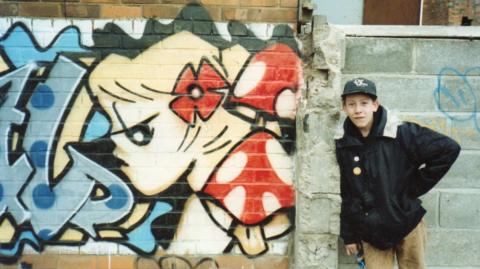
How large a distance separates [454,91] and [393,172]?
1.05 m

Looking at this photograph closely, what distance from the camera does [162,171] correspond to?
363 cm

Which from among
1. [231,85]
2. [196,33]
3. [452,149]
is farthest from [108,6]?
[452,149]

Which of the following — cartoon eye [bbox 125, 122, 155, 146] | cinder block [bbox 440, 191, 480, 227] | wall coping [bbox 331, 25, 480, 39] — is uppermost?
wall coping [bbox 331, 25, 480, 39]

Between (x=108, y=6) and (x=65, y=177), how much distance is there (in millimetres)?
1303

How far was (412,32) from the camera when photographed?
→ 3.52 metres

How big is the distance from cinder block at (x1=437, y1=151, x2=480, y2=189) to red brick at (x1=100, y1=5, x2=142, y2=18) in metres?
2.58

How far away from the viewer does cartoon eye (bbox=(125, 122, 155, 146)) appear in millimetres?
3602

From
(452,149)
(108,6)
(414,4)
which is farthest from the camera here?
(414,4)

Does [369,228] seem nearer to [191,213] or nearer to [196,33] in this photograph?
[191,213]

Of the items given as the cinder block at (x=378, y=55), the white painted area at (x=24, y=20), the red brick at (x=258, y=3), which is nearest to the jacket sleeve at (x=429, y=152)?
the cinder block at (x=378, y=55)

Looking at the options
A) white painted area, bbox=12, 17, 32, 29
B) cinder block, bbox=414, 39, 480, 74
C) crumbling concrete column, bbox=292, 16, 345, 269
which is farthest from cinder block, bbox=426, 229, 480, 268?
white painted area, bbox=12, 17, 32, 29

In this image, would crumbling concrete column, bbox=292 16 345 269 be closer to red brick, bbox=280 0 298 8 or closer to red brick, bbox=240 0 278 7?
red brick, bbox=280 0 298 8

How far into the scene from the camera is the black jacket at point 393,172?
2.92 m

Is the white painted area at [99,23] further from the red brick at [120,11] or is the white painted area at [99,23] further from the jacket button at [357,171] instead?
the jacket button at [357,171]
